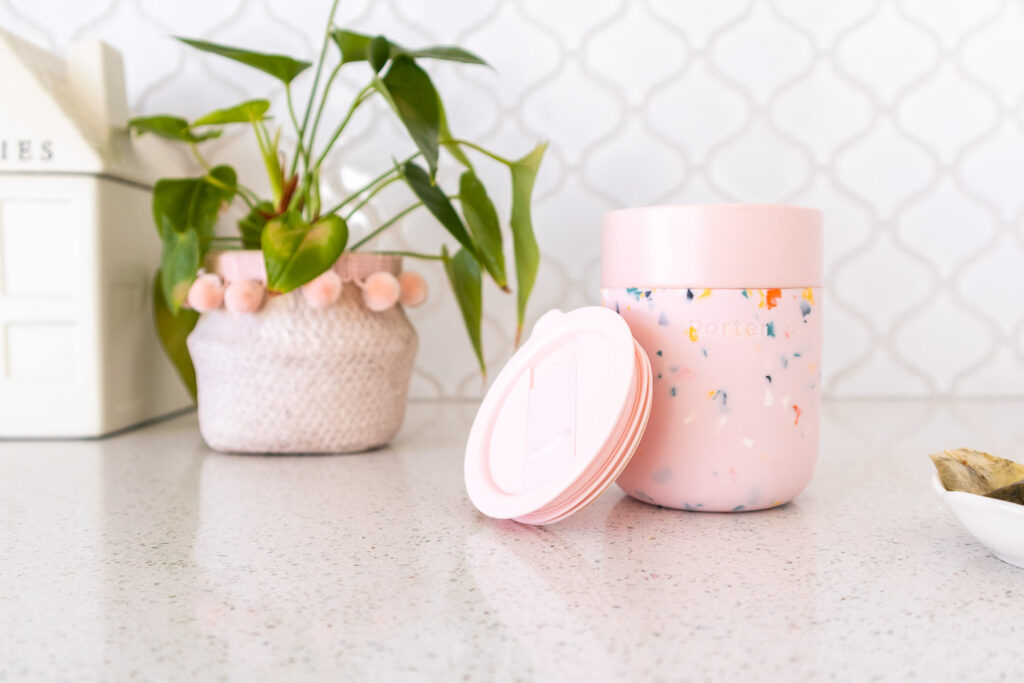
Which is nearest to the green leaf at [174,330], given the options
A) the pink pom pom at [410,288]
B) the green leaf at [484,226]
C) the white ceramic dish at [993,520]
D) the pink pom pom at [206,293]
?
the pink pom pom at [206,293]

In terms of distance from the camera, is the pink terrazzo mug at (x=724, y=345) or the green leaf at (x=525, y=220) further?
the green leaf at (x=525, y=220)

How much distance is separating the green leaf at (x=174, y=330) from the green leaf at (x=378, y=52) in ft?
1.21

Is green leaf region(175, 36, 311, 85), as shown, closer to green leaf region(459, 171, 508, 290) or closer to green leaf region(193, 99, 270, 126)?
green leaf region(193, 99, 270, 126)

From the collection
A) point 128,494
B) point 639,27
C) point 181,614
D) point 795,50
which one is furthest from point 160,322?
point 795,50

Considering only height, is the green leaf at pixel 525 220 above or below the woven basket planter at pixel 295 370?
above

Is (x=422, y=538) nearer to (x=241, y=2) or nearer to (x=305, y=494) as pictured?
(x=305, y=494)

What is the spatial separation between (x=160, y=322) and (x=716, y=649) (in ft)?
2.36

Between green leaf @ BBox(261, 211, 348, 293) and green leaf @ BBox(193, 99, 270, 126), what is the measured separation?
0.33ft

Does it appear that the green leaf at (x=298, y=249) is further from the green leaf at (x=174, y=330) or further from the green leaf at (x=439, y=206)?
the green leaf at (x=174, y=330)

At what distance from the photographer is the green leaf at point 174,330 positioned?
0.86 metres

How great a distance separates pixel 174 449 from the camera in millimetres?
783

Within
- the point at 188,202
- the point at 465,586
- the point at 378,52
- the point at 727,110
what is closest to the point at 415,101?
the point at 378,52

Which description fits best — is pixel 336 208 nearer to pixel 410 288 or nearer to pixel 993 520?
pixel 410 288

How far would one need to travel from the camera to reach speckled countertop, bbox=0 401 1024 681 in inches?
13.1
